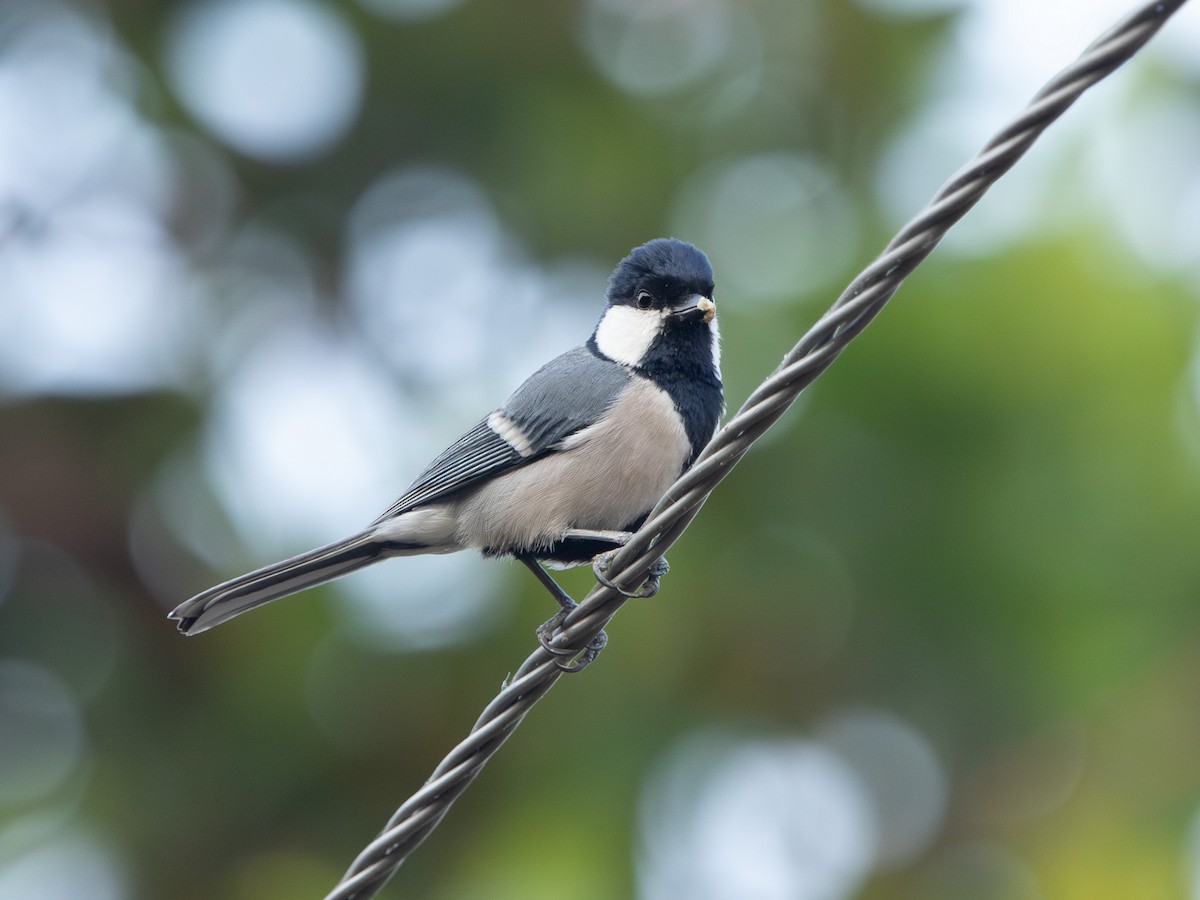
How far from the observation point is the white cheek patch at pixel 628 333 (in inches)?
138

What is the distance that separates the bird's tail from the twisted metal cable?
112 cm

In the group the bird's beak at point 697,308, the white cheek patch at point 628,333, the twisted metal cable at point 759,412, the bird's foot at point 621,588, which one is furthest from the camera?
the white cheek patch at point 628,333

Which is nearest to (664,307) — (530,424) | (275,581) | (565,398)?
(565,398)

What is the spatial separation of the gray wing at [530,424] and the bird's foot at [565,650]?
18.8 inches

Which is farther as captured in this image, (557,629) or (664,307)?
(664,307)

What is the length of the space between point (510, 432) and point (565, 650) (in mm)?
1223

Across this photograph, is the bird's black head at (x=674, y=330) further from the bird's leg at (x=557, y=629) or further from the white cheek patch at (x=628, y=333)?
the bird's leg at (x=557, y=629)

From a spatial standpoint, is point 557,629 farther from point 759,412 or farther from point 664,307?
point 664,307

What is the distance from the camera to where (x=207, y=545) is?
542 centimetres

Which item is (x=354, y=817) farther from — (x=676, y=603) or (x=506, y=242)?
(x=506, y=242)

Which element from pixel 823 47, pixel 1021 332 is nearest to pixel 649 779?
pixel 1021 332

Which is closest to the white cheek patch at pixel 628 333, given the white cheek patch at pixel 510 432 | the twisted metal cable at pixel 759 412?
the white cheek patch at pixel 510 432

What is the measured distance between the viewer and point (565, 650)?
243cm

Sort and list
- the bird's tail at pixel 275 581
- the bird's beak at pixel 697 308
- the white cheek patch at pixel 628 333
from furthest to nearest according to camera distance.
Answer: the white cheek patch at pixel 628 333, the bird's beak at pixel 697 308, the bird's tail at pixel 275 581
